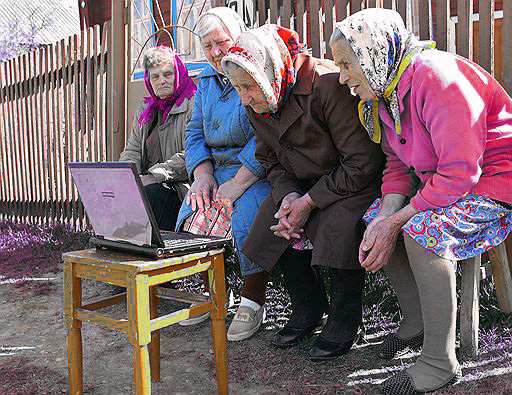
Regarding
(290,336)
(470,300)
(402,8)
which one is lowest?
(290,336)

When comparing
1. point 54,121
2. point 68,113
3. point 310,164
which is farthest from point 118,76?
point 310,164

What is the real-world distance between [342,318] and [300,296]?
1.10ft

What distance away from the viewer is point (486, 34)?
313 centimetres

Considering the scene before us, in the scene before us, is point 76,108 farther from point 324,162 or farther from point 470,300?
point 470,300

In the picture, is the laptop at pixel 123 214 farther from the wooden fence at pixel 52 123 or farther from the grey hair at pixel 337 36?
the wooden fence at pixel 52 123

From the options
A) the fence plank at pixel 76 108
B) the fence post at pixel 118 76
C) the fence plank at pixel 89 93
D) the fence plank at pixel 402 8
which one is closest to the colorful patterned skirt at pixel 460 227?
the fence plank at pixel 402 8

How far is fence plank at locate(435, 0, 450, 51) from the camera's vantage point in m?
3.20

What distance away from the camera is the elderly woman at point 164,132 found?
389cm

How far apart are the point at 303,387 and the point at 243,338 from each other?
66cm

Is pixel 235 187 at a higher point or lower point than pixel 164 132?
lower

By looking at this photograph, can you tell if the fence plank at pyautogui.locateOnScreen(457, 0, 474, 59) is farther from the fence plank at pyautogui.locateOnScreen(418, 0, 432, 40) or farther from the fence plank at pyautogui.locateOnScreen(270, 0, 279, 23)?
the fence plank at pyautogui.locateOnScreen(270, 0, 279, 23)

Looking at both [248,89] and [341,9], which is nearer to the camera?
[248,89]

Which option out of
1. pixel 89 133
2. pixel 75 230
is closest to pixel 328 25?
pixel 89 133

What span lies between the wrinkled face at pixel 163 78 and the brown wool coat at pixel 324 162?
123 centimetres
